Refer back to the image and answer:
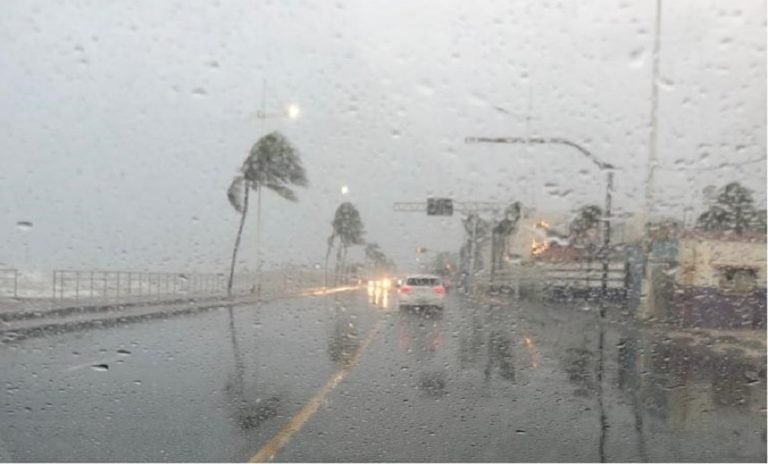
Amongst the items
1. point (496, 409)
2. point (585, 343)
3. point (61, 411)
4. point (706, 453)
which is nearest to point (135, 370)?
point (61, 411)

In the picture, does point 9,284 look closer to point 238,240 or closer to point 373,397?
point 238,240

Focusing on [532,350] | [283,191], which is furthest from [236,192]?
[532,350]

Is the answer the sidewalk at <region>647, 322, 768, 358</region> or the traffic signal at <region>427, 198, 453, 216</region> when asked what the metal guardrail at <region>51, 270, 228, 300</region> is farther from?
the sidewalk at <region>647, 322, 768, 358</region>

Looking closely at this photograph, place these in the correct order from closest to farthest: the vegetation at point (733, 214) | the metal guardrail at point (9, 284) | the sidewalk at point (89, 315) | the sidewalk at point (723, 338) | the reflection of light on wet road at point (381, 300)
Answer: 1. the sidewalk at point (723, 338)
2. the sidewalk at point (89, 315)
3. the vegetation at point (733, 214)
4. the metal guardrail at point (9, 284)
5. the reflection of light on wet road at point (381, 300)

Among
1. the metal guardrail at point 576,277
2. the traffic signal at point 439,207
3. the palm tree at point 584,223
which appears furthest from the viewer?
the traffic signal at point 439,207

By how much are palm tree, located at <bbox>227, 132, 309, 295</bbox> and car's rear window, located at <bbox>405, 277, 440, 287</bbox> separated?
5.65 meters

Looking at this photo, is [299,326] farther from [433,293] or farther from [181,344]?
[433,293]

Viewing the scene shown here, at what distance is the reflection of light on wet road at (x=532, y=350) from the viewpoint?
552 inches

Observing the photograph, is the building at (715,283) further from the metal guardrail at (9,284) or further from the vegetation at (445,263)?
the metal guardrail at (9,284)

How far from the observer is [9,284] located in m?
25.6

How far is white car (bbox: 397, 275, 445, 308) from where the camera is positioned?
2731 cm

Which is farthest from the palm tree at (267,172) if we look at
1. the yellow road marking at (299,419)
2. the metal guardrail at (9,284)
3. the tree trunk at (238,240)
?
the yellow road marking at (299,419)

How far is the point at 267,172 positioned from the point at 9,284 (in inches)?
492

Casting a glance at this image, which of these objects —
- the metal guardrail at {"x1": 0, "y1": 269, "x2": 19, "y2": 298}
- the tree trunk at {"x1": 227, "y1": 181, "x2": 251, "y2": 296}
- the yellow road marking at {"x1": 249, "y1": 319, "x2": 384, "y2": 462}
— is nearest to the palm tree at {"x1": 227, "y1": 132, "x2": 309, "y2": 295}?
the tree trunk at {"x1": 227, "y1": 181, "x2": 251, "y2": 296}
